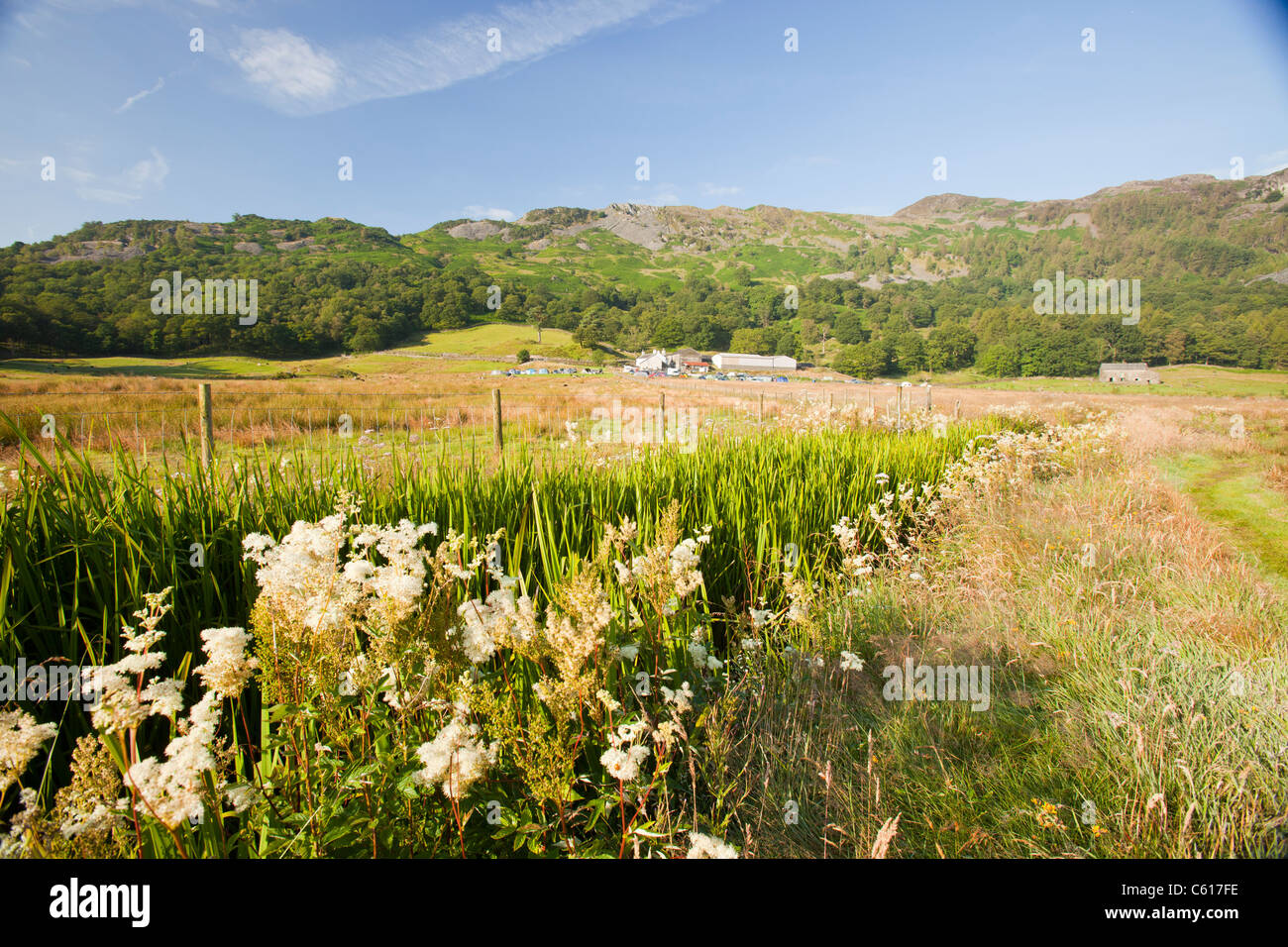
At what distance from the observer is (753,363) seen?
137 m

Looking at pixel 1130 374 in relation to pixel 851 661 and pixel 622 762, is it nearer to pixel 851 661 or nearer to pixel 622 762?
pixel 851 661

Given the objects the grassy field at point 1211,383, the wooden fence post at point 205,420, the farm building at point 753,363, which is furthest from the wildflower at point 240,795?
the farm building at point 753,363

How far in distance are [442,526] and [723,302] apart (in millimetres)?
188641

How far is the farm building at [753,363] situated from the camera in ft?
432

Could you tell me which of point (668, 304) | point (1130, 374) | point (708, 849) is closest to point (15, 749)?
point (708, 849)

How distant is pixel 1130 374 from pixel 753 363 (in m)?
74.3

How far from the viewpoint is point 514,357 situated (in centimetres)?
9669

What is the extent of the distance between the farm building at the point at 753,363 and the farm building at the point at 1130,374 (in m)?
59.3

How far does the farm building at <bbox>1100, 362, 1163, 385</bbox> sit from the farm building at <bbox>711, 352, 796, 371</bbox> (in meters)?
59.3

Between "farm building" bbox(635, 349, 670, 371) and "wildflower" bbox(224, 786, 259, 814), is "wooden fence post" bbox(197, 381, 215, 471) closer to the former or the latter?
"wildflower" bbox(224, 786, 259, 814)

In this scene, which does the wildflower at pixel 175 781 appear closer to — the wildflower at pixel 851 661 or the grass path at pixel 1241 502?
the wildflower at pixel 851 661

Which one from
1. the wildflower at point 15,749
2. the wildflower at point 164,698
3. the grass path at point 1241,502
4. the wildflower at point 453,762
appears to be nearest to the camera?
the wildflower at point 15,749
